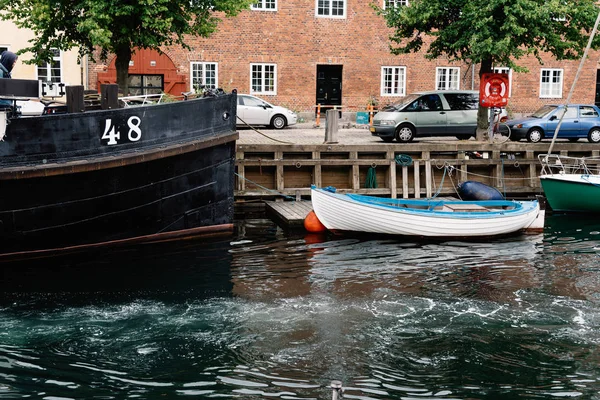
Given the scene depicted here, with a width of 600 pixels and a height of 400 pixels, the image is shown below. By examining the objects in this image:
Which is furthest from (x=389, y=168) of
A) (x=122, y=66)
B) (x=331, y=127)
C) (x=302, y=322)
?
(x=302, y=322)

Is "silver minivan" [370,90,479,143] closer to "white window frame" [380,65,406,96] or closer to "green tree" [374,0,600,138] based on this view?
"green tree" [374,0,600,138]

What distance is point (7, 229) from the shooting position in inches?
512

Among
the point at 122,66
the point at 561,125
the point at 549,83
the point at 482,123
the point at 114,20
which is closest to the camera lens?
the point at 114,20

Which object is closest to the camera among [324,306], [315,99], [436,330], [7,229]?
[436,330]

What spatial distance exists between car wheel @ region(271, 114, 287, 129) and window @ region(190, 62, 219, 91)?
4383 millimetres

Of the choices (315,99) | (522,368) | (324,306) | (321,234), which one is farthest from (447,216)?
(315,99)

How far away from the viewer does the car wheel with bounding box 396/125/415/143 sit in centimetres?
2380

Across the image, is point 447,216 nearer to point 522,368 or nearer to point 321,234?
point 321,234

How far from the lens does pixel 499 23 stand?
20.9 metres

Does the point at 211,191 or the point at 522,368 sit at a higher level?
the point at 211,191

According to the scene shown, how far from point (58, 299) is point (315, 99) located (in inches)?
925

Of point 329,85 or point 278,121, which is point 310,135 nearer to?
point 278,121

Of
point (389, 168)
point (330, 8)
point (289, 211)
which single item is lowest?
point (289, 211)

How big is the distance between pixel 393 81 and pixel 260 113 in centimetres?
816
